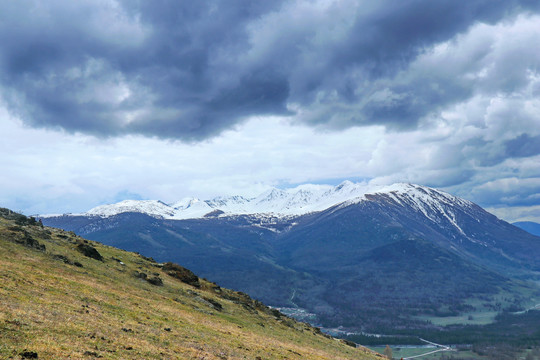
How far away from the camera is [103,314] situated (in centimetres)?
3819

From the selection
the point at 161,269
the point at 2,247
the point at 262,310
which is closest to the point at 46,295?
the point at 2,247

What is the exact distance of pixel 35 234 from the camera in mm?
69938

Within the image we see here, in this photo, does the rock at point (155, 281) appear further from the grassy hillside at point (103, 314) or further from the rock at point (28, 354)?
the rock at point (28, 354)

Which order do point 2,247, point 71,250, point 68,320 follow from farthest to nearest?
1. point 71,250
2. point 2,247
3. point 68,320

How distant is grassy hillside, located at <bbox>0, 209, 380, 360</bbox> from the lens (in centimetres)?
2716

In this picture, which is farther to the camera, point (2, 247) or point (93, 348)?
point (2, 247)

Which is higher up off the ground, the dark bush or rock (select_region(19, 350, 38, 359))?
the dark bush

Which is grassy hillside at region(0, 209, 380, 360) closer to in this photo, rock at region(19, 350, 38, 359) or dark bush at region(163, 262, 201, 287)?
rock at region(19, 350, 38, 359)

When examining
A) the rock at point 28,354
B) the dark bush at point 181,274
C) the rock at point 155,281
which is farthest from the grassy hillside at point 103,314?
the dark bush at point 181,274

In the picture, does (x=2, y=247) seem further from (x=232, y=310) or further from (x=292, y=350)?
(x=292, y=350)

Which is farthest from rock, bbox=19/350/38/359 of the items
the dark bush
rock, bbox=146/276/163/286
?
the dark bush

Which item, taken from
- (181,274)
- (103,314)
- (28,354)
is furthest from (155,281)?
(28,354)

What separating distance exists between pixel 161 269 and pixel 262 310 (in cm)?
2578

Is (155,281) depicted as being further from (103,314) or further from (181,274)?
(103,314)
